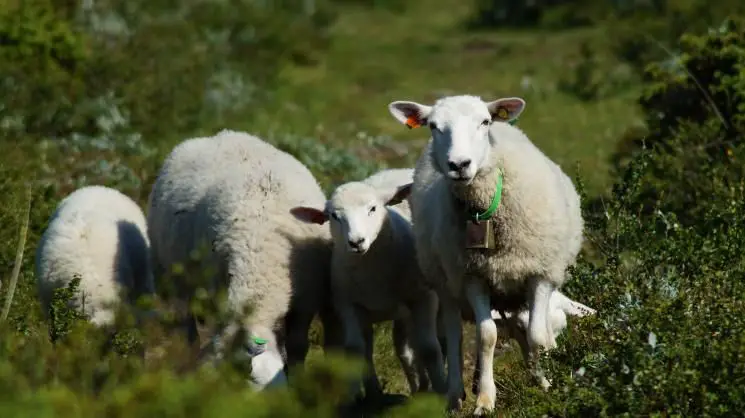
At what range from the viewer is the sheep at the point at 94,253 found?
8.88 meters

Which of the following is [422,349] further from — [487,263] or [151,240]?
[151,240]

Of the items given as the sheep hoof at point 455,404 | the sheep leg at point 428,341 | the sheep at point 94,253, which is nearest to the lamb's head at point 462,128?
the sheep hoof at point 455,404

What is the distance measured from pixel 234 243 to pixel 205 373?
3.52 metres

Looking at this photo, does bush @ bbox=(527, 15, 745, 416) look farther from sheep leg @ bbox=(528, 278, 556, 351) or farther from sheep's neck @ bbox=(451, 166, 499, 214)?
sheep's neck @ bbox=(451, 166, 499, 214)

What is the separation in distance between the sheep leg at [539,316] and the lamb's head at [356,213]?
3.12 ft

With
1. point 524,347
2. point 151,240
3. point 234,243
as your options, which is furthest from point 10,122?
point 524,347

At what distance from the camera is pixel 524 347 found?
832 centimetres

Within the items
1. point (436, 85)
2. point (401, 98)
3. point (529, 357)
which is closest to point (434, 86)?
point (436, 85)

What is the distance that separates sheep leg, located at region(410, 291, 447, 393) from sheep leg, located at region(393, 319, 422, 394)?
0.48m

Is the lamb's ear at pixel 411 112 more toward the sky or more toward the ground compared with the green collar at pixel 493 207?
more toward the sky

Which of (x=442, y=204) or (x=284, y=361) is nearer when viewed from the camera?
(x=442, y=204)

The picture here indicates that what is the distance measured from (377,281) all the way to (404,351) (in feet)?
2.89

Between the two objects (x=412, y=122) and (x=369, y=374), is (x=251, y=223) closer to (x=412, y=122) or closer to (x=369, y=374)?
(x=369, y=374)

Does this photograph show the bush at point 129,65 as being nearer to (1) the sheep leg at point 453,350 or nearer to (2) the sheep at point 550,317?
(2) the sheep at point 550,317
